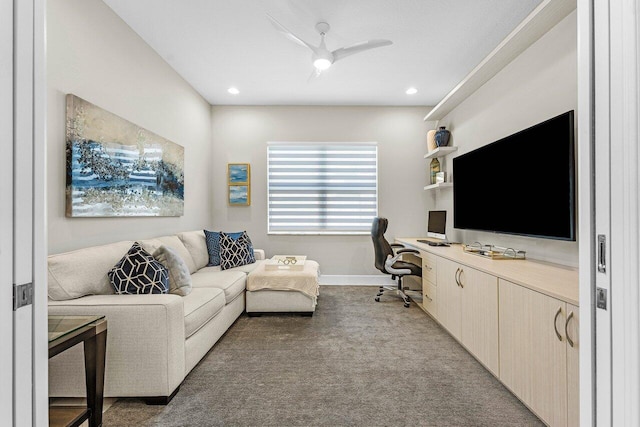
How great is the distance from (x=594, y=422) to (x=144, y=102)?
12.3 feet

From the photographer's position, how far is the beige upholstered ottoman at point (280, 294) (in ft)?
10.8

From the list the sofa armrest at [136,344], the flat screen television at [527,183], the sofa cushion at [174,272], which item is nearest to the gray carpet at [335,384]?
the sofa armrest at [136,344]

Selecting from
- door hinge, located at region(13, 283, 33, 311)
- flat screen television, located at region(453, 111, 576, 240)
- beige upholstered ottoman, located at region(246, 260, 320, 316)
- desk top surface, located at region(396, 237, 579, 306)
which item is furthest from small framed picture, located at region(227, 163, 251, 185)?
door hinge, located at region(13, 283, 33, 311)

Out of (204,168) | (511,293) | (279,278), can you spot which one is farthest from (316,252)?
(511,293)

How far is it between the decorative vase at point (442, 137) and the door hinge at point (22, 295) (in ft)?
14.1

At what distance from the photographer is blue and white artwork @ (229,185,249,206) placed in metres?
4.82

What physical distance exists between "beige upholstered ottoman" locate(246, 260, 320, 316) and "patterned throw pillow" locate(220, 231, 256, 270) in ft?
1.65

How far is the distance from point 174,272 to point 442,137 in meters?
3.63

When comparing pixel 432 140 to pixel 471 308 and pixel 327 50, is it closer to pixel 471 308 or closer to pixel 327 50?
pixel 327 50

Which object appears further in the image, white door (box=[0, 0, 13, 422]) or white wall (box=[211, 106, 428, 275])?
white wall (box=[211, 106, 428, 275])

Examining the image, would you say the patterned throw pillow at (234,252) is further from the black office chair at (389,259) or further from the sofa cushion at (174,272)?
the black office chair at (389,259)

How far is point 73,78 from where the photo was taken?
86.4 inches

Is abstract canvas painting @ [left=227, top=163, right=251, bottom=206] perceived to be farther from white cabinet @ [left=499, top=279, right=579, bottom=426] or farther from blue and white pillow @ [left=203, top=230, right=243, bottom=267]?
white cabinet @ [left=499, top=279, right=579, bottom=426]

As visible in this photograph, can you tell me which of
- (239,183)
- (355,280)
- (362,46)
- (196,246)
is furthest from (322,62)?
(355,280)
